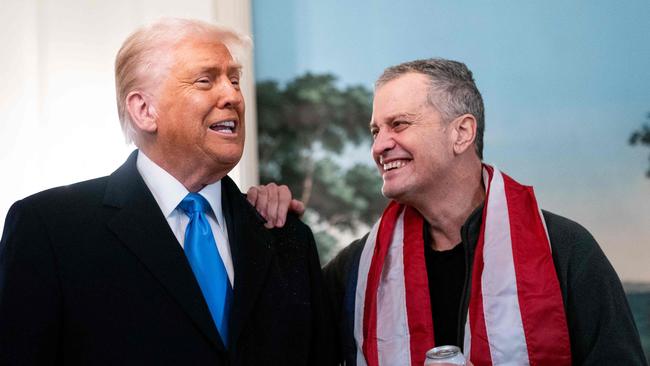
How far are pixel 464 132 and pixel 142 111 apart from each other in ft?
2.99

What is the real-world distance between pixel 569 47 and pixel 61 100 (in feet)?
6.56

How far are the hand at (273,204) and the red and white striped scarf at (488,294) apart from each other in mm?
373

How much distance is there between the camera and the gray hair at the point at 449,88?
2488mm

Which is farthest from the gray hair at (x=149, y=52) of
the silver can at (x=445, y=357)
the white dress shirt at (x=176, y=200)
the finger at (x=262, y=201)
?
the silver can at (x=445, y=357)

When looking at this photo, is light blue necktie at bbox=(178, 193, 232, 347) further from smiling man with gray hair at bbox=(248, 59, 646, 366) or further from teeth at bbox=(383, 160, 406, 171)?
teeth at bbox=(383, 160, 406, 171)

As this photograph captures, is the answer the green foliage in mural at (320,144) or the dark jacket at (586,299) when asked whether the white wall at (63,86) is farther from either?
the dark jacket at (586,299)

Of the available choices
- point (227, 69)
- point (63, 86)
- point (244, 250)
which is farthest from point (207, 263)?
point (63, 86)

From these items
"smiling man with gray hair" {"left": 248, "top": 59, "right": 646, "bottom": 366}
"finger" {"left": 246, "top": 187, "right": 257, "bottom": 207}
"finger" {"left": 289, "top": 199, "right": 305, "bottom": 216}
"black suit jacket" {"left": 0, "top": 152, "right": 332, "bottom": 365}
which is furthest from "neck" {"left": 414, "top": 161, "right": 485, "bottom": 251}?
"black suit jacket" {"left": 0, "top": 152, "right": 332, "bottom": 365}

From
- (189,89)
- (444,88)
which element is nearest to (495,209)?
(444,88)

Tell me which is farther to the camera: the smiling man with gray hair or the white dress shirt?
the smiling man with gray hair

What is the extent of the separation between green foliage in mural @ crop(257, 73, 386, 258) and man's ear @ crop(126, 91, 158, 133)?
184cm

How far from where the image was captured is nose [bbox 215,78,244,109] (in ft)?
6.61

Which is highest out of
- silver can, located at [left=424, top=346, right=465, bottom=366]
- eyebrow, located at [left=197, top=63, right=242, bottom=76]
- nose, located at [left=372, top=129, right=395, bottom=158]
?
eyebrow, located at [left=197, top=63, right=242, bottom=76]

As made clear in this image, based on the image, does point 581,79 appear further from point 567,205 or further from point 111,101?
point 111,101
